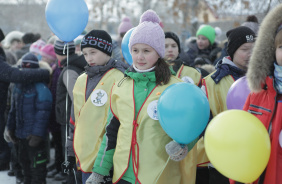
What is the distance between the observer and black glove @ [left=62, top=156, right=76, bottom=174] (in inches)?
137

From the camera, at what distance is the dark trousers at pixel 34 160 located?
15.3ft

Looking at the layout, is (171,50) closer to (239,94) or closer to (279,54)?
(239,94)

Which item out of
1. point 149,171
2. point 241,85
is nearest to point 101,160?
point 149,171

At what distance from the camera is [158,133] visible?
2496 mm

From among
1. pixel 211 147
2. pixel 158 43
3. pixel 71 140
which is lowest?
pixel 71 140

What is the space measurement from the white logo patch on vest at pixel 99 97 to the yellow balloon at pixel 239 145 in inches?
63.5

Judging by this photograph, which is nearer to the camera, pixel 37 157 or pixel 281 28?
pixel 281 28

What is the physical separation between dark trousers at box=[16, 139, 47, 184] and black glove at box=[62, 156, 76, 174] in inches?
47.2

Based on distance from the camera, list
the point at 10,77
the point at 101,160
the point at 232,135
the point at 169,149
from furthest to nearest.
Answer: the point at 10,77 < the point at 101,160 < the point at 169,149 < the point at 232,135

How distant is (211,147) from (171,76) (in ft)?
3.07

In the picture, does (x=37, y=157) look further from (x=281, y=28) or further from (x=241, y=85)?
(x=281, y=28)

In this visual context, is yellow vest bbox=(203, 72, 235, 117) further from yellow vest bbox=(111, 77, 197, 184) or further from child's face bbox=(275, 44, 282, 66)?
child's face bbox=(275, 44, 282, 66)

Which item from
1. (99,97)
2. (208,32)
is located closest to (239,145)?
(99,97)

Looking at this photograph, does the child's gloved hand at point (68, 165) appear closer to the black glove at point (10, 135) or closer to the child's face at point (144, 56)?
the child's face at point (144, 56)
